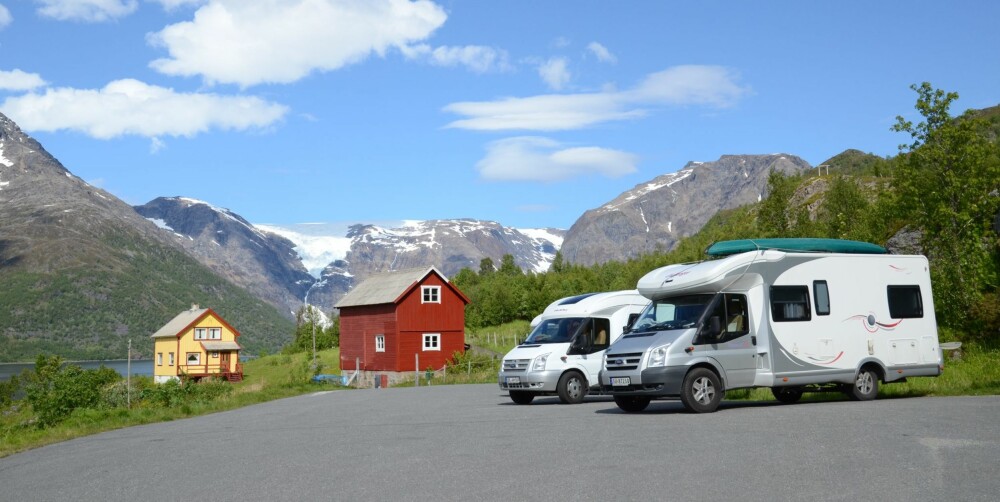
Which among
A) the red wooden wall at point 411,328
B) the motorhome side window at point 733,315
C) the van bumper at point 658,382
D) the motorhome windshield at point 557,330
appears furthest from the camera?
the red wooden wall at point 411,328

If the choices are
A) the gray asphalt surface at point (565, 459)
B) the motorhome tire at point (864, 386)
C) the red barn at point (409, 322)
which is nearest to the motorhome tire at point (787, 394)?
the motorhome tire at point (864, 386)

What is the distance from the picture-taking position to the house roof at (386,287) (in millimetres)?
59344

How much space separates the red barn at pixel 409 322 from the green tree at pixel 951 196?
33033 mm

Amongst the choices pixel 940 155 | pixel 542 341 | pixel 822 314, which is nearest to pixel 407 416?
pixel 542 341

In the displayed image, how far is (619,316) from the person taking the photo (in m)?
22.5

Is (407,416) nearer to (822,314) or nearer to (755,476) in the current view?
(822,314)

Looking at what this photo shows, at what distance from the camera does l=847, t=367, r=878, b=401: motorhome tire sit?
18781mm

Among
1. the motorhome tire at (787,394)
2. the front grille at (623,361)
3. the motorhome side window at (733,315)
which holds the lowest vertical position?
the motorhome tire at (787,394)

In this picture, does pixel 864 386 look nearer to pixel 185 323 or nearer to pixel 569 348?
pixel 569 348

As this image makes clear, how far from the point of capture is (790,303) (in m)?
18.2

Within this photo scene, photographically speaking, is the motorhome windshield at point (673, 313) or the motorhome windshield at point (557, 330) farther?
the motorhome windshield at point (557, 330)

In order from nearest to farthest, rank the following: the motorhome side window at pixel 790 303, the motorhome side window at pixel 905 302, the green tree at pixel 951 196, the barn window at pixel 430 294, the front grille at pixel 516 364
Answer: the motorhome side window at pixel 790 303, the motorhome side window at pixel 905 302, the front grille at pixel 516 364, the green tree at pixel 951 196, the barn window at pixel 430 294

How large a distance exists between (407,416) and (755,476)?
34.7 feet

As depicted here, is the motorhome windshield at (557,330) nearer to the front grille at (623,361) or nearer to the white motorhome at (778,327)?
the white motorhome at (778,327)
